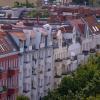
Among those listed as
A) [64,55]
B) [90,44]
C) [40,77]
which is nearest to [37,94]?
[40,77]

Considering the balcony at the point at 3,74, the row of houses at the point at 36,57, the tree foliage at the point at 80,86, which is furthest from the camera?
the tree foliage at the point at 80,86

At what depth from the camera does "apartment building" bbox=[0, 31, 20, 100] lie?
94.0 meters

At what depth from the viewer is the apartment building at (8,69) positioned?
3701 inches

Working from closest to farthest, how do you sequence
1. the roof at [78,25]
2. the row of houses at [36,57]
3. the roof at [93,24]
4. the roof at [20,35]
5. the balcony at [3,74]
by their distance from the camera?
1. the balcony at [3,74]
2. the row of houses at [36,57]
3. the roof at [20,35]
4. the roof at [78,25]
5. the roof at [93,24]

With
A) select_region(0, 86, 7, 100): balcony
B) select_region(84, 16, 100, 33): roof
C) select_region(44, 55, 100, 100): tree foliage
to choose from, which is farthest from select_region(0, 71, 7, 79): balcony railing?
select_region(84, 16, 100, 33): roof

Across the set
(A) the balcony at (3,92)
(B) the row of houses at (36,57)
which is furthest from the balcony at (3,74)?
(A) the balcony at (3,92)

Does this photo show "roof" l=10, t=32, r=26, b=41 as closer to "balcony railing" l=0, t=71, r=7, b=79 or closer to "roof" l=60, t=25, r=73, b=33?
"balcony railing" l=0, t=71, r=7, b=79

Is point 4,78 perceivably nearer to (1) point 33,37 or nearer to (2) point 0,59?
(2) point 0,59

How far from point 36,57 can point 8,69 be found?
976 centimetres

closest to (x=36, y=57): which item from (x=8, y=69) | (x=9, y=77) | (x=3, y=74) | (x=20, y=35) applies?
(x=20, y=35)

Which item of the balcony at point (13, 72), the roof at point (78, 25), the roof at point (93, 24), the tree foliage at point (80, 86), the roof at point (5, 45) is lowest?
the roof at point (93, 24)

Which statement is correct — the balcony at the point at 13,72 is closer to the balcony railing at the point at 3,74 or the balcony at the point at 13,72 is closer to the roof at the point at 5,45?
the balcony railing at the point at 3,74

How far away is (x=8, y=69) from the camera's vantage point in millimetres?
95750

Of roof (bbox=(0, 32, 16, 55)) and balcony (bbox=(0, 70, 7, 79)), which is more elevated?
roof (bbox=(0, 32, 16, 55))
